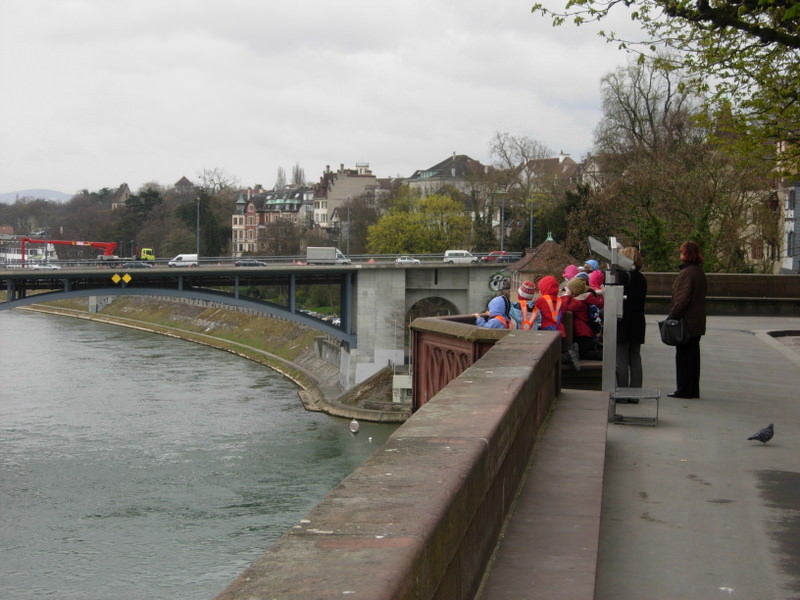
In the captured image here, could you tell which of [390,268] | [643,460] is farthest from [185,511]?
[390,268]

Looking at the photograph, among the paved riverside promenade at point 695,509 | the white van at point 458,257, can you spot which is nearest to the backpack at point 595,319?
the paved riverside promenade at point 695,509

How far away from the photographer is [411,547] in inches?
109

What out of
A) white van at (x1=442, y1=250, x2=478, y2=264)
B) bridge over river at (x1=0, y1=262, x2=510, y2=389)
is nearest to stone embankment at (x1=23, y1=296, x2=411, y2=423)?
bridge over river at (x1=0, y1=262, x2=510, y2=389)

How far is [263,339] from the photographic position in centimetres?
7500

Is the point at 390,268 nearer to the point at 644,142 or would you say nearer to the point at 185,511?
the point at 644,142

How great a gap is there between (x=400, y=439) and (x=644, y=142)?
2269 inches

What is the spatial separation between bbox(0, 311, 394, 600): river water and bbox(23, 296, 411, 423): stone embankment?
145 centimetres

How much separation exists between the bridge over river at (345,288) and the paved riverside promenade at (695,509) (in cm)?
4737

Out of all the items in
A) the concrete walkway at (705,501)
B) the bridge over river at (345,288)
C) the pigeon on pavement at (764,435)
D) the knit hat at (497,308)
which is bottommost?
the bridge over river at (345,288)

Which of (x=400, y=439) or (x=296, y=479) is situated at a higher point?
(x=400, y=439)

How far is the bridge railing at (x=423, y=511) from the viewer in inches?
99.3

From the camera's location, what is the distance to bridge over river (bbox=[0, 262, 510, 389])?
56469 millimetres

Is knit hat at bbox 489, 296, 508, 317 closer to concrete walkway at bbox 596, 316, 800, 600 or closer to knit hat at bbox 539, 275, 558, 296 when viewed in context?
knit hat at bbox 539, 275, 558, 296

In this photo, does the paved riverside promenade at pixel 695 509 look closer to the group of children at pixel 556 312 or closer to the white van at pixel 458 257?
the group of children at pixel 556 312
